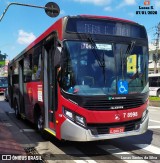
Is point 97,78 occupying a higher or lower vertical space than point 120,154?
higher

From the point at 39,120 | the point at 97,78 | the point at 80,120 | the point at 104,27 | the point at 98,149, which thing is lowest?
the point at 98,149

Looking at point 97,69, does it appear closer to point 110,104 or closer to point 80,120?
point 110,104

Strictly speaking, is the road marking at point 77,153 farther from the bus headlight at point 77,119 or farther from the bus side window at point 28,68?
the bus side window at point 28,68

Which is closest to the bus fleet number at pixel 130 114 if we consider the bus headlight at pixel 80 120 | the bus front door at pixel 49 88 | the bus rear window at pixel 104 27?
the bus headlight at pixel 80 120

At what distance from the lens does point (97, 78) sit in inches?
280

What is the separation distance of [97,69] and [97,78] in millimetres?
217

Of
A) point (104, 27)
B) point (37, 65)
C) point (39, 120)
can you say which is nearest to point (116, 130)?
point (104, 27)

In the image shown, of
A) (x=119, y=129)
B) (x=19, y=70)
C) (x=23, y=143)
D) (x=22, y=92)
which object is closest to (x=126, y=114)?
(x=119, y=129)

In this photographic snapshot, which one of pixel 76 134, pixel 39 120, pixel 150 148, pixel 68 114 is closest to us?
pixel 76 134

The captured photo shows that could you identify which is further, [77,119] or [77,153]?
[77,153]

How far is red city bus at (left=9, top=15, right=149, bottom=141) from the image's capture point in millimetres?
6922

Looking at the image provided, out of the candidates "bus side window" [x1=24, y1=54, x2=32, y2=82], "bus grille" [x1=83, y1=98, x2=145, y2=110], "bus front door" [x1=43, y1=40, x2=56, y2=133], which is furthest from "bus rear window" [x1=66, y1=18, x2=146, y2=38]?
"bus side window" [x1=24, y1=54, x2=32, y2=82]

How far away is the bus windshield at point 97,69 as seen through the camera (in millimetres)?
7035

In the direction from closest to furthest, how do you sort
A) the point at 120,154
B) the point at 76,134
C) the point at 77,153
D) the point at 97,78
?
the point at 76,134, the point at 97,78, the point at 120,154, the point at 77,153
